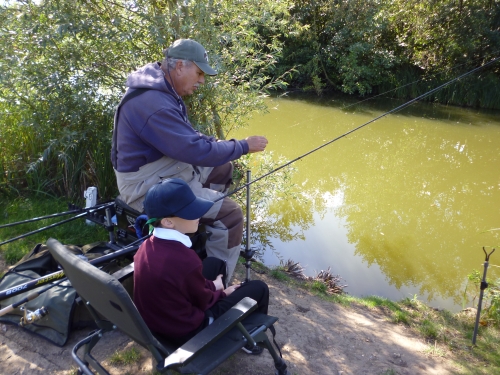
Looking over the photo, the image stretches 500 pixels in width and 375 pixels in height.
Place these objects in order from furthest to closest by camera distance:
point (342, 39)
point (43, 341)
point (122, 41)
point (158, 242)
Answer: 1. point (342, 39)
2. point (122, 41)
3. point (43, 341)
4. point (158, 242)

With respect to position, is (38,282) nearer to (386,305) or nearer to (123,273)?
(123,273)

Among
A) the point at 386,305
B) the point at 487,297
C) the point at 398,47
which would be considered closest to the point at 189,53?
the point at 386,305

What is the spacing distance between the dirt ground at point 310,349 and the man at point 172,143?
2.17ft

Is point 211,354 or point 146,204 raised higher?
point 146,204

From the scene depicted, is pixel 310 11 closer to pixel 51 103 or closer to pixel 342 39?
pixel 342 39

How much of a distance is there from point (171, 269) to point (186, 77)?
1.40 metres

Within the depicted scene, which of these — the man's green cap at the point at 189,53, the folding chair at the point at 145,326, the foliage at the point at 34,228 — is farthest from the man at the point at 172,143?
the foliage at the point at 34,228

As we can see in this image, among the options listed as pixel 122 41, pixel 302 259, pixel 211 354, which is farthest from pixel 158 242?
pixel 302 259

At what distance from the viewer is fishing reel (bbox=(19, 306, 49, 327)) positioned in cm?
240

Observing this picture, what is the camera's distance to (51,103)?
160 inches

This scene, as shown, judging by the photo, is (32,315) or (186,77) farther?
(186,77)

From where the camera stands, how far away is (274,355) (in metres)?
→ 2.24

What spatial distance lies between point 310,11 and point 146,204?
1462 centimetres

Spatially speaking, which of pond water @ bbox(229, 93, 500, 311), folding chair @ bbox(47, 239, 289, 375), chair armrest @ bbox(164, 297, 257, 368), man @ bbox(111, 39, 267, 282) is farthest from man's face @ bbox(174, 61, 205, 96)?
pond water @ bbox(229, 93, 500, 311)
